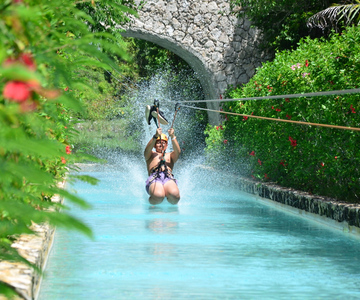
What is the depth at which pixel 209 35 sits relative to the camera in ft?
49.9

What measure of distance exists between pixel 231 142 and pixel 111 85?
71.4 ft

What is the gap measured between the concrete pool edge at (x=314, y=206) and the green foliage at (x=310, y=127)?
233mm

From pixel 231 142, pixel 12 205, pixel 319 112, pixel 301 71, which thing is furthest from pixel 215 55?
pixel 12 205

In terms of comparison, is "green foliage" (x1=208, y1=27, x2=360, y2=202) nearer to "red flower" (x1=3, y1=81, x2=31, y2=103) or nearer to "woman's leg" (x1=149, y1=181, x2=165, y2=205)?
"woman's leg" (x1=149, y1=181, x2=165, y2=205)

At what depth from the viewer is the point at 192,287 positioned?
397 centimetres

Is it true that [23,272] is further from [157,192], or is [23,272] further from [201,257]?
[157,192]

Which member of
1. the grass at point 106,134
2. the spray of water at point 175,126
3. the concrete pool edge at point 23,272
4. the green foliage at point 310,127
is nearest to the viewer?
the concrete pool edge at point 23,272

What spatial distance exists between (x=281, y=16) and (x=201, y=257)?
34.6ft

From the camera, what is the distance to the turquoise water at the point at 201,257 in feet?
12.9

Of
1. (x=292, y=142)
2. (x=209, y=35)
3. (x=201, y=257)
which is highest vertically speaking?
(x=209, y=35)

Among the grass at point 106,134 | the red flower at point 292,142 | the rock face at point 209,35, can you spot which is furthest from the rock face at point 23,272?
the grass at point 106,134

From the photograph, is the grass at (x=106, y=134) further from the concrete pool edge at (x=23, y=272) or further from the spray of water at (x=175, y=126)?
the concrete pool edge at (x=23, y=272)

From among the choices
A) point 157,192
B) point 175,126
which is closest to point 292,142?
point 157,192

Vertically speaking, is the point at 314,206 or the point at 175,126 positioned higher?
the point at 175,126
